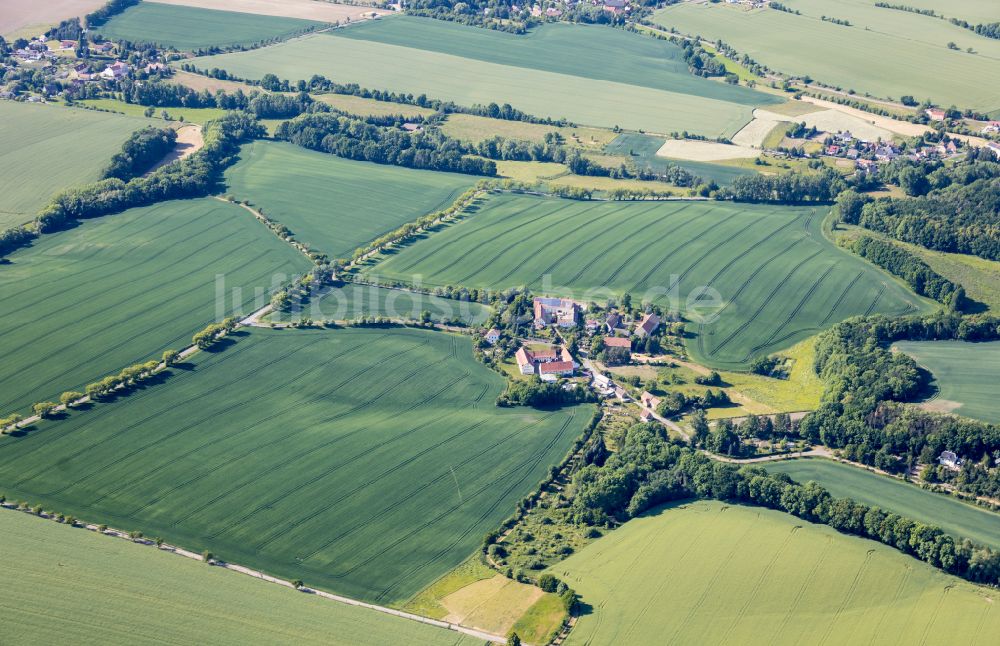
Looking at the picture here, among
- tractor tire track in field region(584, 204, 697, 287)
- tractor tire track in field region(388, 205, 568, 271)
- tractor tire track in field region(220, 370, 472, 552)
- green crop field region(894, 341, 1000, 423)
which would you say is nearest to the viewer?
tractor tire track in field region(220, 370, 472, 552)

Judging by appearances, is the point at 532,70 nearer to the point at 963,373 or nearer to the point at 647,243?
the point at 647,243

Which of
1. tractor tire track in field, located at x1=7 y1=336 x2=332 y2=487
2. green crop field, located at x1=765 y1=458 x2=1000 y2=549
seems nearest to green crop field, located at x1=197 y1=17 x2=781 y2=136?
green crop field, located at x1=765 y1=458 x2=1000 y2=549

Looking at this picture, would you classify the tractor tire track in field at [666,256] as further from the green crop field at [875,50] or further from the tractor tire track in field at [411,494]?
the green crop field at [875,50]

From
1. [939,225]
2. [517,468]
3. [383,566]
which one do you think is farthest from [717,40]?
[383,566]

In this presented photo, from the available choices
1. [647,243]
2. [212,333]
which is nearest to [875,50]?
[647,243]

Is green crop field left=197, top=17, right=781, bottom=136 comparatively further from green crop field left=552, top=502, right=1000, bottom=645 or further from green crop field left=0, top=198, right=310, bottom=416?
green crop field left=552, top=502, right=1000, bottom=645

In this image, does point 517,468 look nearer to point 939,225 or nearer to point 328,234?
point 328,234
